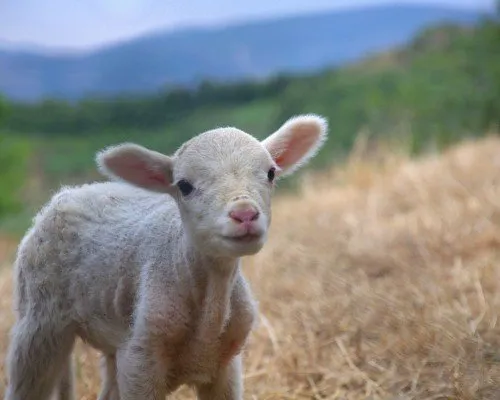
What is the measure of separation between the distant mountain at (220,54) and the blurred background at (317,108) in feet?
0.05

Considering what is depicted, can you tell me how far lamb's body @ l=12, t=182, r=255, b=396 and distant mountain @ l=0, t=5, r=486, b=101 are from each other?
120 inches

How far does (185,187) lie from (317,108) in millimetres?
5017

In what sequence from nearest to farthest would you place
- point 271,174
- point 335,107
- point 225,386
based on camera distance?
point 271,174 → point 225,386 → point 335,107

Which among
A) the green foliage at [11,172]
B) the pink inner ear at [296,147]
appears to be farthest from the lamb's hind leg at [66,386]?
the green foliage at [11,172]

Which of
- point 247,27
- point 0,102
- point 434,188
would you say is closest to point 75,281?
point 434,188

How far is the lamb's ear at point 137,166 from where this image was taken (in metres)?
2.18

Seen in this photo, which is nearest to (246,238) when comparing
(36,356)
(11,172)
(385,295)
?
(36,356)

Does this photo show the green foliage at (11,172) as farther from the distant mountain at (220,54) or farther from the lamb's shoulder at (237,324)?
the lamb's shoulder at (237,324)

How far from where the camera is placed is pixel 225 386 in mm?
2324

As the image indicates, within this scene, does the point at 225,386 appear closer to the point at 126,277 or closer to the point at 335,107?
the point at 126,277

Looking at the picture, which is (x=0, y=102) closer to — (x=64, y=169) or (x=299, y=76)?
(x=64, y=169)

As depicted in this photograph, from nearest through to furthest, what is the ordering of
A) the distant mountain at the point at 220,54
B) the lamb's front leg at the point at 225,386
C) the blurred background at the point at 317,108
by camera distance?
1. the lamb's front leg at the point at 225,386
2. the blurred background at the point at 317,108
3. the distant mountain at the point at 220,54

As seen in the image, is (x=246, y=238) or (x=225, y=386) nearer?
(x=246, y=238)

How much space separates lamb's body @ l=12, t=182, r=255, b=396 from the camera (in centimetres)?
216
